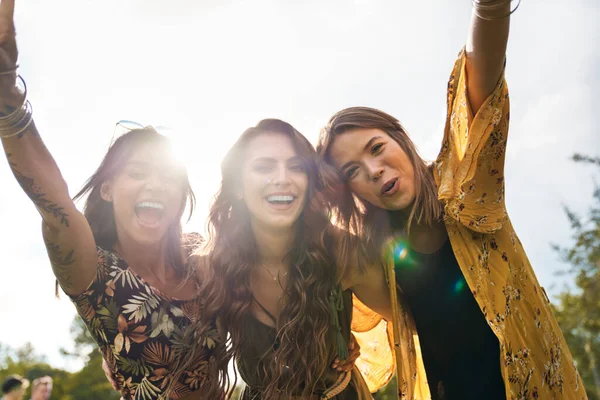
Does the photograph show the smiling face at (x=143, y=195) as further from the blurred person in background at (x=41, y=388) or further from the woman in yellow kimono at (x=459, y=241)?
the blurred person in background at (x=41, y=388)

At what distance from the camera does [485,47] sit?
259 cm

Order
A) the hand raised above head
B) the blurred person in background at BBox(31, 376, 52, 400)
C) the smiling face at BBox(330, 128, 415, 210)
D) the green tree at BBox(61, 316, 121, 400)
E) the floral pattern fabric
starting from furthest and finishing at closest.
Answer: the green tree at BBox(61, 316, 121, 400) < the blurred person in background at BBox(31, 376, 52, 400) < the smiling face at BBox(330, 128, 415, 210) < the floral pattern fabric < the hand raised above head

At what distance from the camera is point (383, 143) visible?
3.62 meters

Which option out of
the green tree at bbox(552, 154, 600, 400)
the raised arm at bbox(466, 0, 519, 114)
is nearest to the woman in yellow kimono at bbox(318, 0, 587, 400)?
the raised arm at bbox(466, 0, 519, 114)

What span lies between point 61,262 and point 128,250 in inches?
35.9

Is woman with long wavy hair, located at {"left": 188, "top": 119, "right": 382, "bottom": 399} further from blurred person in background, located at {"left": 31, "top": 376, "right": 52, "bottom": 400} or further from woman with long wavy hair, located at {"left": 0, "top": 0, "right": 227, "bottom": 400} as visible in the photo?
blurred person in background, located at {"left": 31, "top": 376, "right": 52, "bottom": 400}

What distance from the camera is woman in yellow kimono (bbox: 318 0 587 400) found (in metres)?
2.80

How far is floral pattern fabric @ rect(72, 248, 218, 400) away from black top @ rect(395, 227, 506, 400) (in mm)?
1636

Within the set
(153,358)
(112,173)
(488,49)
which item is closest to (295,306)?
(153,358)

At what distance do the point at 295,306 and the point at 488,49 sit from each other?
2343 millimetres

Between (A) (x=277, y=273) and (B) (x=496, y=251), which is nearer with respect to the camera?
(B) (x=496, y=251)

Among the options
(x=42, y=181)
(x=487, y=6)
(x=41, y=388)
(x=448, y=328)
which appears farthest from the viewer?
(x=41, y=388)

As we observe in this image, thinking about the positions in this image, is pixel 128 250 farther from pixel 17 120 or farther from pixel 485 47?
pixel 485 47

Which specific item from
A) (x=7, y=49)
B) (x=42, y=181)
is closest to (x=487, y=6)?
(x=7, y=49)
